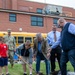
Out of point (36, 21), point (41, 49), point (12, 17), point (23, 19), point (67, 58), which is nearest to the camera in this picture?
point (67, 58)

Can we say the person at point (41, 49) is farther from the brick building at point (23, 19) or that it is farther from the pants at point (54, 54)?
the brick building at point (23, 19)

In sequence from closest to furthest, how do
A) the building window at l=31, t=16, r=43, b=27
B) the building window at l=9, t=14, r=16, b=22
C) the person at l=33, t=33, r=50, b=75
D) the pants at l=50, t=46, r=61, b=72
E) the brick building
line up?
the person at l=33, t=33, r=50, b=75
the pants at l=50, t=46, r=61, b=72
the brick building
the building window at l=9, t=14, r=16, b=22
the building window at l=31, t=16, r=43, b=27

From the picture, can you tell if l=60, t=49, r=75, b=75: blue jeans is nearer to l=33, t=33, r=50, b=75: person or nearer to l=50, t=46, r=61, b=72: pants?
l=33, t=33, r=50, b=75: person

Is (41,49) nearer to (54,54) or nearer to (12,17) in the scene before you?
(54,54)

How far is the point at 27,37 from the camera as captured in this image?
25.2m

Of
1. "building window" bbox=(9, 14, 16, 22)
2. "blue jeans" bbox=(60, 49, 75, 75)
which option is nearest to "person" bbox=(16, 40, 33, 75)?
"blue jeans" bbox=(60, 49, 75, 75)

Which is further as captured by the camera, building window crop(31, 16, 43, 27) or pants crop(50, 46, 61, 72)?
building window crop(31, 16, 43, 27)

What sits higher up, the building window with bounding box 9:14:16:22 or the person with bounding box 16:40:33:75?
the building window with bounding box 9:14:16:22

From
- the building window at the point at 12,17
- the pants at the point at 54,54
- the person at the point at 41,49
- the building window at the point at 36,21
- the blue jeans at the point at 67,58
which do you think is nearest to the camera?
the blue jeans at the point at 67,58

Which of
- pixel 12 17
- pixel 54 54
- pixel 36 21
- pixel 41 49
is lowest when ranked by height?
pixel 36 21

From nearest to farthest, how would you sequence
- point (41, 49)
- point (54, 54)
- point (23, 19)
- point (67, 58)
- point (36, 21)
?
point (67, 58), point (41, 49), point (54, 54), point (23, 19), point (36, 21)

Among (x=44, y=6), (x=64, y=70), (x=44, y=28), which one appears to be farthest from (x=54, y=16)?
(x=64, y=70)

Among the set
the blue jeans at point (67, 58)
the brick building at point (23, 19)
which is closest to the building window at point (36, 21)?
the brick building at point (23, 19)

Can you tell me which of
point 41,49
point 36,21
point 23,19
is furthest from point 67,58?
point 36,21
